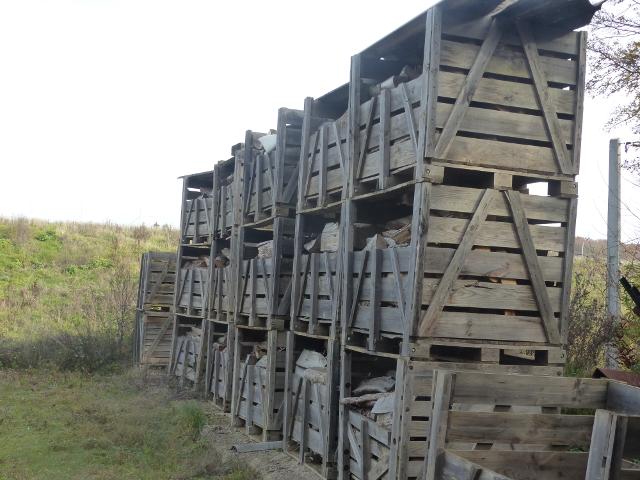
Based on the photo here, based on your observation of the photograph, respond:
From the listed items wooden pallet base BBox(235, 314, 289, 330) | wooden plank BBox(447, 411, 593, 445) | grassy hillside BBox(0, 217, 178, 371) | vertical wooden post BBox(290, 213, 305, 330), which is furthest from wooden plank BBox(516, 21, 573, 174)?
grassy hillside BBox(0, 217, 178, 371)

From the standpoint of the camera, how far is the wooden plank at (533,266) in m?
6.58

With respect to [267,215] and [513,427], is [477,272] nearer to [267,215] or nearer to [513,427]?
[513,427]

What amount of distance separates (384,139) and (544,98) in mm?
1785

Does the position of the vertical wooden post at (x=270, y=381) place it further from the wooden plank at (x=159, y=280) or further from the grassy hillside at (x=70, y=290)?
the grassy hillside at (x=70, y=290)

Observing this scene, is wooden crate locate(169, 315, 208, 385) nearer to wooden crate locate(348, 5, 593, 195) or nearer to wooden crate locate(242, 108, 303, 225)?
wooden crate locate(242, 108, 303, 225)

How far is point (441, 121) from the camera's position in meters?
6.44

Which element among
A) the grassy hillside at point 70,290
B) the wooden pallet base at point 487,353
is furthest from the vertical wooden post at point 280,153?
the grassy hillside at point 70,290

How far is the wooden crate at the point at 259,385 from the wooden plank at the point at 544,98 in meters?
5.71

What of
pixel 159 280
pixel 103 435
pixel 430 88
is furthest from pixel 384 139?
pixel 159 280

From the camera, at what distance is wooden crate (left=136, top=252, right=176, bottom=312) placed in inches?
728

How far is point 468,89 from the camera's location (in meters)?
6.53

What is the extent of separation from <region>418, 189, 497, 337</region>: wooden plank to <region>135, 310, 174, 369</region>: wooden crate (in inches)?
523

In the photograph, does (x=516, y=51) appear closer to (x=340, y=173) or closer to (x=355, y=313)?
(x=340, y=173)

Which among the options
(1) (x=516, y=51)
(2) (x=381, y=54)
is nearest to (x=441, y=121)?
(1) (x=516, y=51)
